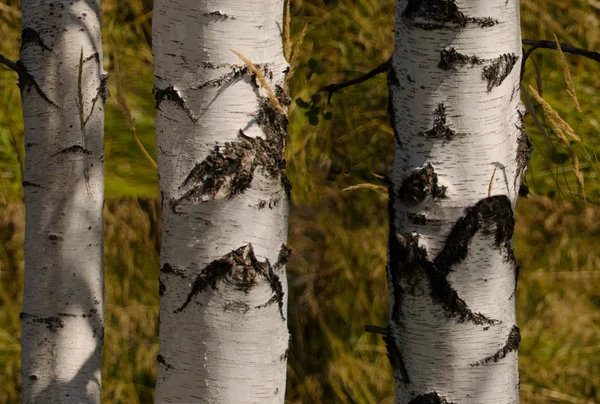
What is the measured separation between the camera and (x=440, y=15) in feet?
3.46

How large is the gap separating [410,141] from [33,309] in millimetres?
877

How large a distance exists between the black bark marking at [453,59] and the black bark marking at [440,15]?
0.04 meters

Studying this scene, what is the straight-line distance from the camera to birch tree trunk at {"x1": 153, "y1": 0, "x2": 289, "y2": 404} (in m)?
1.03

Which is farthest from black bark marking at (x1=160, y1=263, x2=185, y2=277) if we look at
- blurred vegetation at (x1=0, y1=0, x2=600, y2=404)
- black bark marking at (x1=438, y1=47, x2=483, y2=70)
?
blurred vegetation at (x1=0, y1=0, x2=600, y2=404)

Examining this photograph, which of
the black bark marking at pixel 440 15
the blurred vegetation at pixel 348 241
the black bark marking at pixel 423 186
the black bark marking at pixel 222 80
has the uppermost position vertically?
the black bark marking at pixel 440 15

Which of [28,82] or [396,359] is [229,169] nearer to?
[396,359]

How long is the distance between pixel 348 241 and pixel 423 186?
185 cm

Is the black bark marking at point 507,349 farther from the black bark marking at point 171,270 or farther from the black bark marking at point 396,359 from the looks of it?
the black bark marking at point 171,270

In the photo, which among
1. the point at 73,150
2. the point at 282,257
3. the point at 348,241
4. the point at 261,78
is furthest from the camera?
the point at 348,241

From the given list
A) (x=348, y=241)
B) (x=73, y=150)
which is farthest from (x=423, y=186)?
(x=348, y=241)

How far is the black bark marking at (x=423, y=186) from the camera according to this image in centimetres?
108

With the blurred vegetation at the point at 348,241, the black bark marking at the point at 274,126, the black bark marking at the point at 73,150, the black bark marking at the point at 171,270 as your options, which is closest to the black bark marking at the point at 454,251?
the black bark marking at the point at 274,126

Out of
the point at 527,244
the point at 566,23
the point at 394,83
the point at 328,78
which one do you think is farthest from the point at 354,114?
the point at 394,83

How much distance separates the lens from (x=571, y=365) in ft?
9.20
